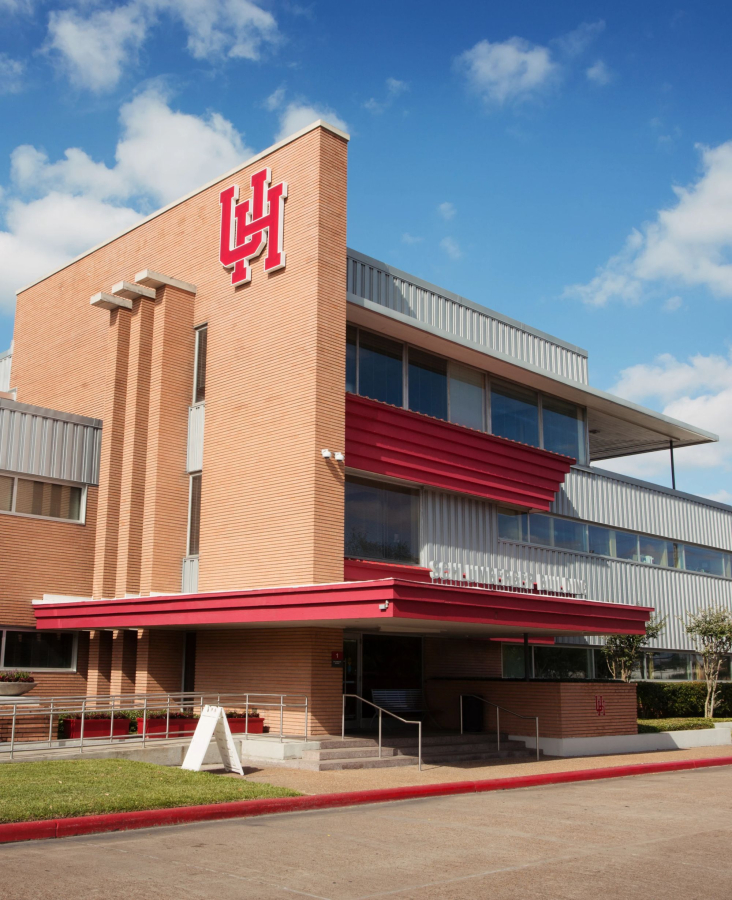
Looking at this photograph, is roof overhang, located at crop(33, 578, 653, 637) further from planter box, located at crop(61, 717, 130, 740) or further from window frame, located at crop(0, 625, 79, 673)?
planter box, located at crop(61, 717, 130, 740)

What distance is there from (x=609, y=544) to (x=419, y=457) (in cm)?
981

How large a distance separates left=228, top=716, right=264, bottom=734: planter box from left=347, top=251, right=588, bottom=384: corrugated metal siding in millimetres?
10043

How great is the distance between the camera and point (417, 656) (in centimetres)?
2452

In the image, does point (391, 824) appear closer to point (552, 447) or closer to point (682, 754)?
point (682, 754)

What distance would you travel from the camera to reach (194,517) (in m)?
22.9

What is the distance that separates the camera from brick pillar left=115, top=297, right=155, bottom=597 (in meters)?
22.8

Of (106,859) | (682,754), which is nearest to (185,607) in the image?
(106,859)

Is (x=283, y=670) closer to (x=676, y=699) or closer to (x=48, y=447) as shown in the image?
(x=48, y=447)

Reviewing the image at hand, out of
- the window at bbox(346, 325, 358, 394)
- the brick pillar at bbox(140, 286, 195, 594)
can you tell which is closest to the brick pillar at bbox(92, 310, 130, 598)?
the brick pillar at bbox(140, 286, 195, 594)

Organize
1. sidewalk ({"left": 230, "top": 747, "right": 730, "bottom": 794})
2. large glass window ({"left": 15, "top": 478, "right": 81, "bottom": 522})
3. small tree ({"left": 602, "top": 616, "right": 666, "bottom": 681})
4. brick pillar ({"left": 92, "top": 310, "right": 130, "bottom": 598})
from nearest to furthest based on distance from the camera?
sidewalk ({"left": 230, "top": 747, "right": 730, "bottom": 794})
large glass window ({"left": 15, "top": 478, "right": 81, "bottom": 522})
brick pillar ({"left": 92, "top": 310, "right": 130, "bottom": 598})
small tree ({"left": 602, "top": 616, "right": 666, "bottom": 681})

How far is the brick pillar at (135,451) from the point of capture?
22.8m

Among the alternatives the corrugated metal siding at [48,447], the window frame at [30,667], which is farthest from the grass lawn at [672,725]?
the corrugated metal siding at [48,447]

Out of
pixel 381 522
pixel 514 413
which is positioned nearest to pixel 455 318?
pixel 514 413

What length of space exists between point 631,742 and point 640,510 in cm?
988
